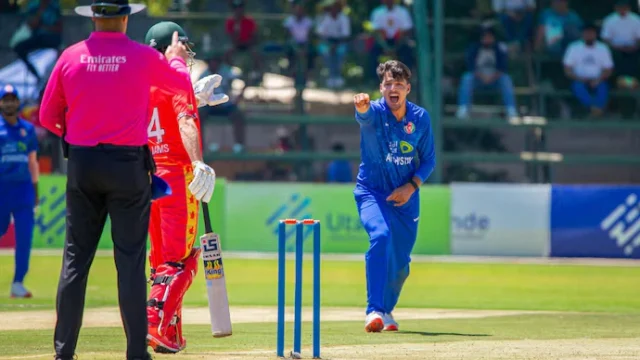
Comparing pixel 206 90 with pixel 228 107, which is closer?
pixel 206 90

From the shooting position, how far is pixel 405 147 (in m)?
10.2

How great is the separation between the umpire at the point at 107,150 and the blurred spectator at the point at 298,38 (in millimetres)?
18325

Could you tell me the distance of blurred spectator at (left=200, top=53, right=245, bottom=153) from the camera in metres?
24.5

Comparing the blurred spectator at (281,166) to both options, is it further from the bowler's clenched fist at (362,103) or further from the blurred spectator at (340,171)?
the bowler's clenched fist at (362,103)

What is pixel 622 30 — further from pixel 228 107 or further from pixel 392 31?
pixel 228 107

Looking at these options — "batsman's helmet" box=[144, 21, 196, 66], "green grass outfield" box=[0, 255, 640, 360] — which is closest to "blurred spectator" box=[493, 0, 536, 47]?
"green grass outfield" box=[0, 255, 640, 360]

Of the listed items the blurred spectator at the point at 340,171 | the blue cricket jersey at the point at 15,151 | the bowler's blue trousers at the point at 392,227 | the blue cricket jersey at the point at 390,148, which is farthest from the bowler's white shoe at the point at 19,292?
the blurred spectator at the point at 340,171

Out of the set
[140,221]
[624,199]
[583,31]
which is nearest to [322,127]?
[583,31]

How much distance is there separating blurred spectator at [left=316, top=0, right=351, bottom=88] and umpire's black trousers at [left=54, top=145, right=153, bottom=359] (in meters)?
18.3

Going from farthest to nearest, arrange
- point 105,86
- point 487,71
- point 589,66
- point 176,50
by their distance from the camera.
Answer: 1. point 487,71
2. point 589,66
3. point 176,50
4. point 105,86

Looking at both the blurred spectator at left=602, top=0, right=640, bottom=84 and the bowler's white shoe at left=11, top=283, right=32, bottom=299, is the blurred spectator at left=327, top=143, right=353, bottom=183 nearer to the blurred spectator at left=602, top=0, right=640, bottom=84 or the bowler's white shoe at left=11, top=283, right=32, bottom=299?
the blurred spectator at left=602, top=0, right=640, bottom=84

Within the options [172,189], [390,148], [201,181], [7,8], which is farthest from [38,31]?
[201,181]

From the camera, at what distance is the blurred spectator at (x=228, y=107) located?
80.4ft

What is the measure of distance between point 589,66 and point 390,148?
15.3 meters
